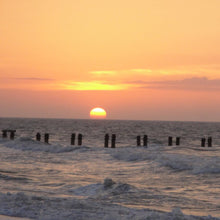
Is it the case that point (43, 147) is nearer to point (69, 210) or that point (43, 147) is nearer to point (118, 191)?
point (118, 191)

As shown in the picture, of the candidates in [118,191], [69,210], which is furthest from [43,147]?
[69,210]

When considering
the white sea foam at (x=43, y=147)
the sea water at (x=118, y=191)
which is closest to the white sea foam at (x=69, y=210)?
the sea water at (x=118, y=191)

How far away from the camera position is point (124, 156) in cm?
2544

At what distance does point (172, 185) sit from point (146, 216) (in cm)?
603

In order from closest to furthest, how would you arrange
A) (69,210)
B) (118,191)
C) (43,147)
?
(69,210) < (118,191) < (43,147)

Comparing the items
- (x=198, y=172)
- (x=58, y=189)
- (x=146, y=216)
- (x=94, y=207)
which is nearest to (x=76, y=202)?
(x=94, y=207)

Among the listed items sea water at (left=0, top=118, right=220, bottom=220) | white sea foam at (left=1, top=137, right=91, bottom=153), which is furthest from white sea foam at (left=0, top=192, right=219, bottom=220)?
white sea foam at (left=1, top=137, right=91, bottom=153)

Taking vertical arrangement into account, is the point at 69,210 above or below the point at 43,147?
above

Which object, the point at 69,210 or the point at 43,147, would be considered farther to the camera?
the point at 43,147

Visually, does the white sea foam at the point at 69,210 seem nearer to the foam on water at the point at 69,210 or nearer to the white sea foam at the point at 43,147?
the foam on water at the point at 69,210

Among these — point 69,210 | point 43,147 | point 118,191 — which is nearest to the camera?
point 69,210

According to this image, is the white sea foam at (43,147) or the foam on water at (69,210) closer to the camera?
the foam on water at (69,210)

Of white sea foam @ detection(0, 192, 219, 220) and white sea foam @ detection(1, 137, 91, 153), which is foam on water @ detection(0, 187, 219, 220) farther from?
white sea foam @ detection(1, 137, 91, 153)

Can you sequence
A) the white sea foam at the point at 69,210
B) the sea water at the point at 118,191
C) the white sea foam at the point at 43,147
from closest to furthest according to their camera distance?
1. the white sea foam at the point at 69,210
2. the sea water at the point at 118,191
3. the white sea foam at the point at 43,147
